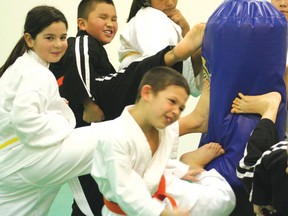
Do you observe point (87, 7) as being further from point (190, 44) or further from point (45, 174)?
point (45, 174)

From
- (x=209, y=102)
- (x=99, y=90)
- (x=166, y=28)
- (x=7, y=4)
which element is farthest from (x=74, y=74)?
(x=7, y=4)

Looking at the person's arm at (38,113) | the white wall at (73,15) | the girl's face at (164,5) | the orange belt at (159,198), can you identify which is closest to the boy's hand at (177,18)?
the girl's face at (164,5)

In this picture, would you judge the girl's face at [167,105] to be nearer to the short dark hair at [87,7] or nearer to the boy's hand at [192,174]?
the boy's hand at [192,174]

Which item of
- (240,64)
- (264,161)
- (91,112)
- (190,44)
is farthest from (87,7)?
(264,161)

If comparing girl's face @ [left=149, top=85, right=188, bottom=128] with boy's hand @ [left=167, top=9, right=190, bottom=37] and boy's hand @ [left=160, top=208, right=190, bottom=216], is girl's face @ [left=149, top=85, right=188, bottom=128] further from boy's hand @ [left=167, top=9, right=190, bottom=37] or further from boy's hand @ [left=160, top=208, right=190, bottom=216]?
boy's hand @ [left=167, top=9, right=190, bottom=37]

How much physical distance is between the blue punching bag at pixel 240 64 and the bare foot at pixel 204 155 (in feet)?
0.07

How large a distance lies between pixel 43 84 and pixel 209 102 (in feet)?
1.98

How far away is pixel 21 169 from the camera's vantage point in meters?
2.01

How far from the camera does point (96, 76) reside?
2260 mm

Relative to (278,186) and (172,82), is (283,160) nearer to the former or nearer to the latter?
(278,186)

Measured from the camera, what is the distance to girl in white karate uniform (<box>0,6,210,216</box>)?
1.95 m

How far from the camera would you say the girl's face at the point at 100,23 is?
2.41 metres

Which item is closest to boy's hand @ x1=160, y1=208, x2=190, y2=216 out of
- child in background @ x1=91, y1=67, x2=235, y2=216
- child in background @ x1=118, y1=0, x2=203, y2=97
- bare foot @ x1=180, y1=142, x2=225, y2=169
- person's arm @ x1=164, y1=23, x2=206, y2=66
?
child in background @ x1=91, y1=67, x2=235, y2=216

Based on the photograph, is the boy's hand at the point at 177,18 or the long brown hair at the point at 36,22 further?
the boy's hand at the point at 177,18
